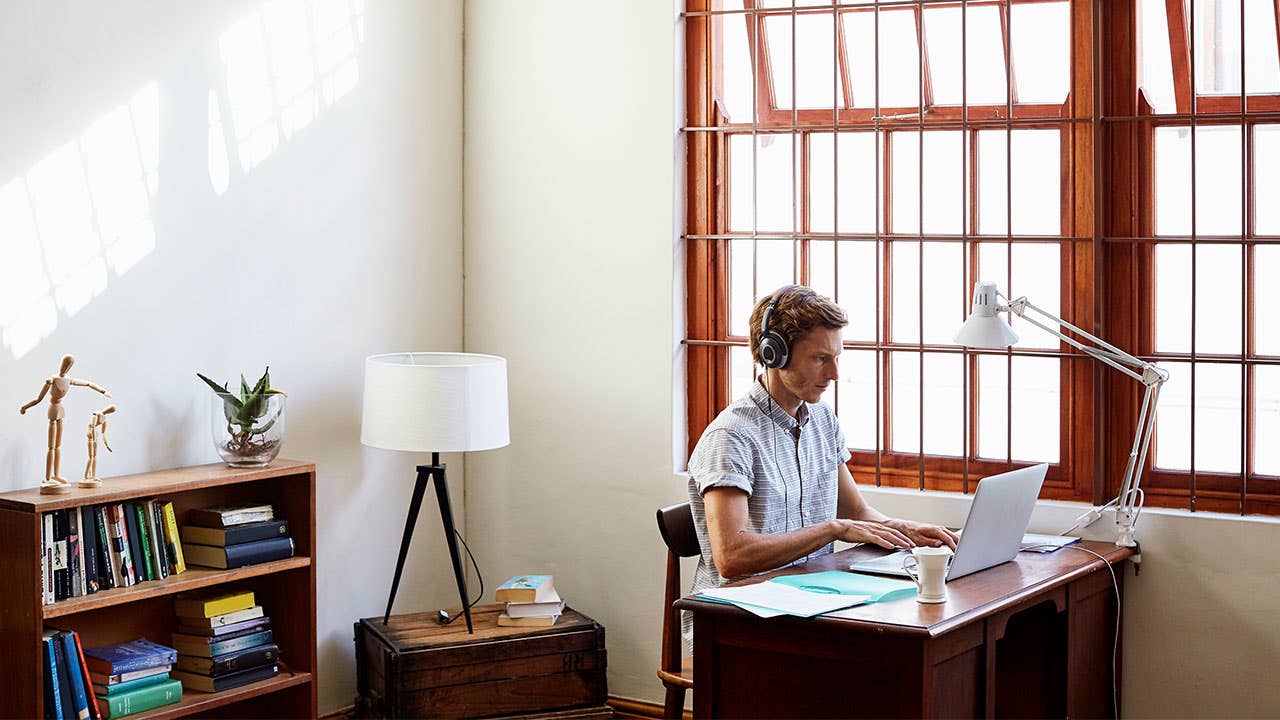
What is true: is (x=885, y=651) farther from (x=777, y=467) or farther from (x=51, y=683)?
(x=51, y=683)

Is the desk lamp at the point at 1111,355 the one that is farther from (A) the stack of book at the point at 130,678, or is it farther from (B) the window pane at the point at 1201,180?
(A) the stack of book at the point at 130,678

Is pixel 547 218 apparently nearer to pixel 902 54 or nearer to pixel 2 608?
pixel 902 54

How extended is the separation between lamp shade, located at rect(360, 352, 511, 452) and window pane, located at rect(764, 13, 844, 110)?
1.41 m

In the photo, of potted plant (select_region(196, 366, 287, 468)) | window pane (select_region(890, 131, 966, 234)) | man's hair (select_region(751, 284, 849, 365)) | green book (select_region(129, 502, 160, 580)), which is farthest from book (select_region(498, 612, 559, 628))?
window pane (select_region(890, 131, 966, 234))

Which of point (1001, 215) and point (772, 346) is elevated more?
point (1001, 215)

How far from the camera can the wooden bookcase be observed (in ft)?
10.5

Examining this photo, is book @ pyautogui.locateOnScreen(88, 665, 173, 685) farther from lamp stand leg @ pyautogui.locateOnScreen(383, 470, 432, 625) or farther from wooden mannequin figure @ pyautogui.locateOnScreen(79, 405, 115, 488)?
lamp stand leg @ pyautogui.locateOnScreen(383, 470, 432, 625)

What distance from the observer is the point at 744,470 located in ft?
11.1

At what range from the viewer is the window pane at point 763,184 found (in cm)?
445

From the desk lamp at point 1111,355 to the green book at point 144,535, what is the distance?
89.8 inches

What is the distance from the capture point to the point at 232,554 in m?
3.67

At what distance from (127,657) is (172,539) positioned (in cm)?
33

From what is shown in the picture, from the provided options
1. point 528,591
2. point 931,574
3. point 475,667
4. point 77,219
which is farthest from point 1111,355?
point 77,219

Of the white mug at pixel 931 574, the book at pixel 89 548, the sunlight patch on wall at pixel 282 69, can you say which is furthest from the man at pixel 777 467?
the sunlight patch on wall at pixel 282 69
